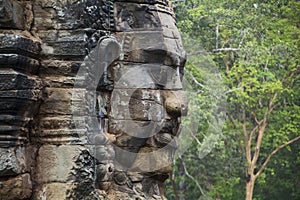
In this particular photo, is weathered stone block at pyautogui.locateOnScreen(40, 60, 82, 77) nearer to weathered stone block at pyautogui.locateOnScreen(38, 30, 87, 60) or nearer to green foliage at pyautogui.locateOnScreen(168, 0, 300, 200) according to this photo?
weathered stone block at pyautogui.locateOnScreen(38, 30, 87, 60)

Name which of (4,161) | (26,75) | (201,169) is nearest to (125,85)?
(26,75)

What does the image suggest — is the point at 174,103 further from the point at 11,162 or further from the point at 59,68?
the point at 11,162

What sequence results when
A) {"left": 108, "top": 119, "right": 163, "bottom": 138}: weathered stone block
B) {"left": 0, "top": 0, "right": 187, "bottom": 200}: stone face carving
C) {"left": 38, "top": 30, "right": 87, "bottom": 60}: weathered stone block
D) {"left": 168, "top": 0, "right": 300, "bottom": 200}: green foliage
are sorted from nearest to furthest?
{"left": 0, "top": 0, "right": 187, "bottom": 200}: stone face carving → {"left": 38, "top": 30, "right": 87, "bottom": 60}: weathered stone block → {"left": 108, "top": 119, "right": 163, "bottom": 138}: weathered stone block → {"left": 168, "top": 0, "right": 300, "bottom": 200}: green foliage

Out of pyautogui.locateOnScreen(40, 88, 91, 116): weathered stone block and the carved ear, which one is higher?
the carved ear

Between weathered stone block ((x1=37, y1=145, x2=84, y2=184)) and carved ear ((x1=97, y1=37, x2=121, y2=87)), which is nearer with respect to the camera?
weathered stone block ((x1=37, y1=145, x2=84, y2=184))

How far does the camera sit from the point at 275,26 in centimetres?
1052

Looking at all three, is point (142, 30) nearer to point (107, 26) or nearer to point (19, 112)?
point (107, 26)

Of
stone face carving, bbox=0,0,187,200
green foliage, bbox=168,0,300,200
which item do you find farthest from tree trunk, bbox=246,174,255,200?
stone face carving, bbox=0,0,187,200

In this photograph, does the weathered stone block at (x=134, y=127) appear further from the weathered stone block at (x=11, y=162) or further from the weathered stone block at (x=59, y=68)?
the weathered stone block at (x=11, y=162)

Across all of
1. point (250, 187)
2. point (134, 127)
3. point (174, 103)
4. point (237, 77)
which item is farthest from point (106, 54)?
point (250, 187)

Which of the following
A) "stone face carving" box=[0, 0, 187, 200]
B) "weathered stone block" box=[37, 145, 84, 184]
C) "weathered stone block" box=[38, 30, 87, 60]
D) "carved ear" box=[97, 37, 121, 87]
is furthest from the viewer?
"carved ear" box=[97, 37, 121, 87]

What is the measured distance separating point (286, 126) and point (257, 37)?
188cm

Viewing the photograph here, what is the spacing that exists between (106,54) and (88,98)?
36cm

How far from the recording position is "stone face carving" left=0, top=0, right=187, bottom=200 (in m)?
3.07
